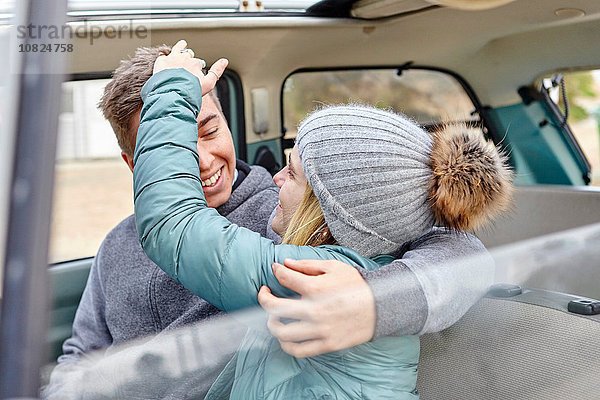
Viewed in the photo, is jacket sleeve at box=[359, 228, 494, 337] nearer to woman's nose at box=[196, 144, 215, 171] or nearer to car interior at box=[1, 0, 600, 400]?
car interior at box=[1, 0, 600, 400]

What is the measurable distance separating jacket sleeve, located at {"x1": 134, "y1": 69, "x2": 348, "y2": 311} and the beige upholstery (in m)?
0.31

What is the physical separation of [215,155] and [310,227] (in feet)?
1.43

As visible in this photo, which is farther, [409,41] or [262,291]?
[409,41]

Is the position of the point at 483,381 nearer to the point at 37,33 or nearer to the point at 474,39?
the point at 474,39

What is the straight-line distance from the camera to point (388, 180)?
3.65ft

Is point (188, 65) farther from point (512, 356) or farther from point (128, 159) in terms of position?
point (512, 356)

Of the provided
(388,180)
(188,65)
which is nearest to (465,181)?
(388,180)

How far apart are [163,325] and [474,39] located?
2.78 ft

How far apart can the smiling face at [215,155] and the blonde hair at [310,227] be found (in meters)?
0.25

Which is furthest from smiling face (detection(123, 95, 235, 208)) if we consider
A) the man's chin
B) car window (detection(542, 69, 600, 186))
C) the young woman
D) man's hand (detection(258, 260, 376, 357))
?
car window (detection(542, 69, 600, 186))

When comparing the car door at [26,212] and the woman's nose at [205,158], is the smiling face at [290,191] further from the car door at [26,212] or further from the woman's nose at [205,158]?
the car door at [26,212]

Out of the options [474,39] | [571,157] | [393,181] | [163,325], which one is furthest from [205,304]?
[571,157]

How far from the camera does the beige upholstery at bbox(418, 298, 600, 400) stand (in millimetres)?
1231

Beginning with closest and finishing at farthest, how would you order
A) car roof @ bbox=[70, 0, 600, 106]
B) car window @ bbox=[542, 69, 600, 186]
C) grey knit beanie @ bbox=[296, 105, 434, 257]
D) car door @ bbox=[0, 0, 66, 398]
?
car door @ bbox=[0, 0, 66, 398] → grey knit beanie @ bbox=[296, 105, 434, 257] → car roof @ bbox=[70, 0, 600, 106] → car window @ bbox=[542, 69, 600, 186]
